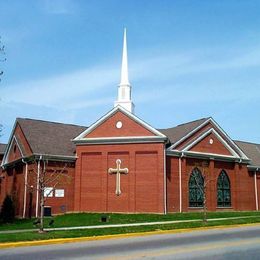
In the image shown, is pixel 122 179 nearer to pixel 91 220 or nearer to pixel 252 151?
pixel 91 220

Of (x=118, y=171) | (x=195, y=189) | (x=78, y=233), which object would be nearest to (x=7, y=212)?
(x=118, y=171)

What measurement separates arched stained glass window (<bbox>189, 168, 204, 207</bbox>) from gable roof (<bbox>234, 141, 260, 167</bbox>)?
9142 millimetres

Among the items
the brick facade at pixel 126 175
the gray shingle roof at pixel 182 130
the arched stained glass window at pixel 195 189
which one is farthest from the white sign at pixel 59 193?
the arched stained glass window at pixel 195 189

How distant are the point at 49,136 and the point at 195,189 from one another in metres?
13.2

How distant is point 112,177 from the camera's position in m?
32.8

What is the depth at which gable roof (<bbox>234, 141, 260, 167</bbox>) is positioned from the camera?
43.0 metres

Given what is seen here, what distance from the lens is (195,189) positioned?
1378 inches

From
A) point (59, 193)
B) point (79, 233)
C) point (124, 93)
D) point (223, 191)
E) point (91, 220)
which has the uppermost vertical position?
point (124, 93)

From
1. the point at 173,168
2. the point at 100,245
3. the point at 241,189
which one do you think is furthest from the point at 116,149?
the point at 100,245

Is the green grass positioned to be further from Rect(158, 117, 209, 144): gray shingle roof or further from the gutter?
the gutter

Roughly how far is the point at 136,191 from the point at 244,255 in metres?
20.4

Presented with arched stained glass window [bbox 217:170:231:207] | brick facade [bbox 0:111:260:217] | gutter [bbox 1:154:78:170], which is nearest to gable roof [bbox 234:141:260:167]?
arched stained glass window [bbox 217:170:231:207]

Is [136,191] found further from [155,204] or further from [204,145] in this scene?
[204,145]

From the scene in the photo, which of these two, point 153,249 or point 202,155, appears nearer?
point 153,249
